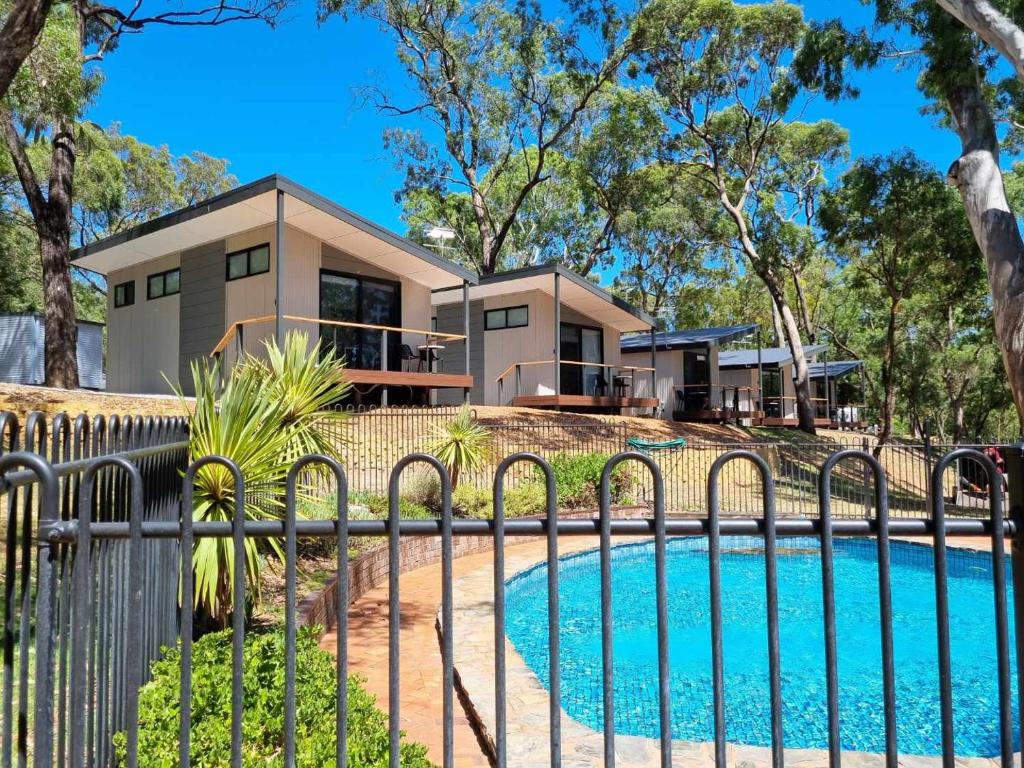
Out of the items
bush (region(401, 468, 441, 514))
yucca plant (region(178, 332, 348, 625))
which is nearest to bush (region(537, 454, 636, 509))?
bush (region(401, 468, 441, 514))

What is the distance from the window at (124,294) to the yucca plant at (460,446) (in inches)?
457

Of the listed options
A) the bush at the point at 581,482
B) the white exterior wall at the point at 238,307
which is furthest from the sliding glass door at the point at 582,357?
the bush at the point at 581,482

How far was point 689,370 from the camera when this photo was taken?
29219mm

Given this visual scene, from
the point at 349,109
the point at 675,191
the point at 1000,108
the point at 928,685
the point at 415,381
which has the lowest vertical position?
the point at 928,685

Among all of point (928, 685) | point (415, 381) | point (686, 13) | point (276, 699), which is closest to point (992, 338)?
point (686, 13)

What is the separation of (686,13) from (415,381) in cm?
1502

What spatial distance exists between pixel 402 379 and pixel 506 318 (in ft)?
23.5

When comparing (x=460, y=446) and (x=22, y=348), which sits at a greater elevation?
(x=22, y=348)

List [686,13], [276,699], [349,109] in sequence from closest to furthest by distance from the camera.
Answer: [276,699] < [686,13] < [349,109]

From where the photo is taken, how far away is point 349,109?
82.0ft

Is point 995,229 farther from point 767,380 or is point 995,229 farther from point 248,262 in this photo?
point 767,380

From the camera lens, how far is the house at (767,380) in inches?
1242

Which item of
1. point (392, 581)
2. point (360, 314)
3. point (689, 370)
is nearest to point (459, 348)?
point (360, 314)

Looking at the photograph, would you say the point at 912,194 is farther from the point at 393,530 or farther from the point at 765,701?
the point at 393,530
